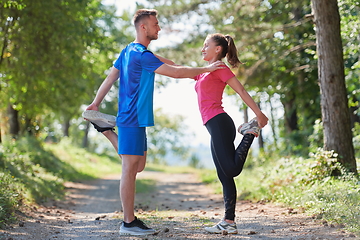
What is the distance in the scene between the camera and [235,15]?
43.2 feet

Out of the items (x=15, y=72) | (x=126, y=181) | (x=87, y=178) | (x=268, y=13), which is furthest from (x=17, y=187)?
(x=268, y=13)

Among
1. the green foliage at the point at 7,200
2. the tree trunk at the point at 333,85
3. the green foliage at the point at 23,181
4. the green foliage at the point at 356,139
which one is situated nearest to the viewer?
the green foliage at the point at 7,200

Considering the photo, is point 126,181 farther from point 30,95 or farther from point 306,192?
point 30,95

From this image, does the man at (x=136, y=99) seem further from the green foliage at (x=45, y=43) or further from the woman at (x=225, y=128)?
the green foliage at (x=45, y=43)

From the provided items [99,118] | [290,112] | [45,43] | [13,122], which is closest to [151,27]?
[99,118]

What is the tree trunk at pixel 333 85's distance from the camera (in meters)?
7.46

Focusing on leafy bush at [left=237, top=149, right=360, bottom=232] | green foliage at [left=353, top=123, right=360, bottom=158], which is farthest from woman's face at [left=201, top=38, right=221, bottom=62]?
green foliage at [left=353, top=123, right=360, bottom=158]

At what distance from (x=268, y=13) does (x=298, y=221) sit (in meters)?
10.1

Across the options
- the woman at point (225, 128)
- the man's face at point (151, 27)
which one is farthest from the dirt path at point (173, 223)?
the man's face at point (151, 27)

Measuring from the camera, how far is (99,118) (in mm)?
4637

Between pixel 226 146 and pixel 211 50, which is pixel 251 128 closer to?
pixel 226 146

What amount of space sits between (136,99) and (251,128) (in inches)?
52.7

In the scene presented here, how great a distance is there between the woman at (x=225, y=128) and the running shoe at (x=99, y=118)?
1.07 metres

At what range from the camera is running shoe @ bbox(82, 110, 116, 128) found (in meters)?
4.61
